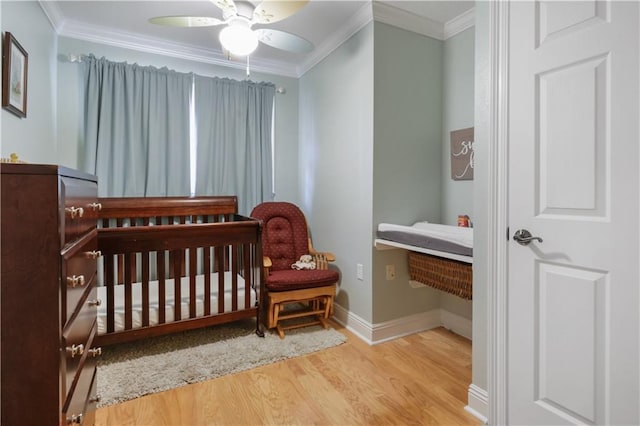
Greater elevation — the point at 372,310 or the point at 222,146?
the point at 222,146

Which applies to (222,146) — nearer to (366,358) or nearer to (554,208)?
(366,358)

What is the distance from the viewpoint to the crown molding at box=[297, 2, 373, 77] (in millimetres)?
2422

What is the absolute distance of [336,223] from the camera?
2955 mm

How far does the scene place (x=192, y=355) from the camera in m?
2.23

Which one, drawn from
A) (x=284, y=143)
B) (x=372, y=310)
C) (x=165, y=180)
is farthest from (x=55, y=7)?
(x=372, y=310)

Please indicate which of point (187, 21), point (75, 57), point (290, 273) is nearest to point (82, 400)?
point (290, 273)

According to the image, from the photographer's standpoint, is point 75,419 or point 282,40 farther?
point 282,40

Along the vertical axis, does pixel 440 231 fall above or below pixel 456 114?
below

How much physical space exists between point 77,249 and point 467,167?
95.0 inches

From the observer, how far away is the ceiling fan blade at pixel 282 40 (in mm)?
2047

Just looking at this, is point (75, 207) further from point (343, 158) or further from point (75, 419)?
point (343, 158)

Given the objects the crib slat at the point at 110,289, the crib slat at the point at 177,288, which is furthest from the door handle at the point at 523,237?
the crib slat at the point at 110,289

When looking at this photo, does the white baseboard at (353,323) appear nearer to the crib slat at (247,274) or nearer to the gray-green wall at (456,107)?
the crib slat at (247,274)

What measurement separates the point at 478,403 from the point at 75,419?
65.9 inches
